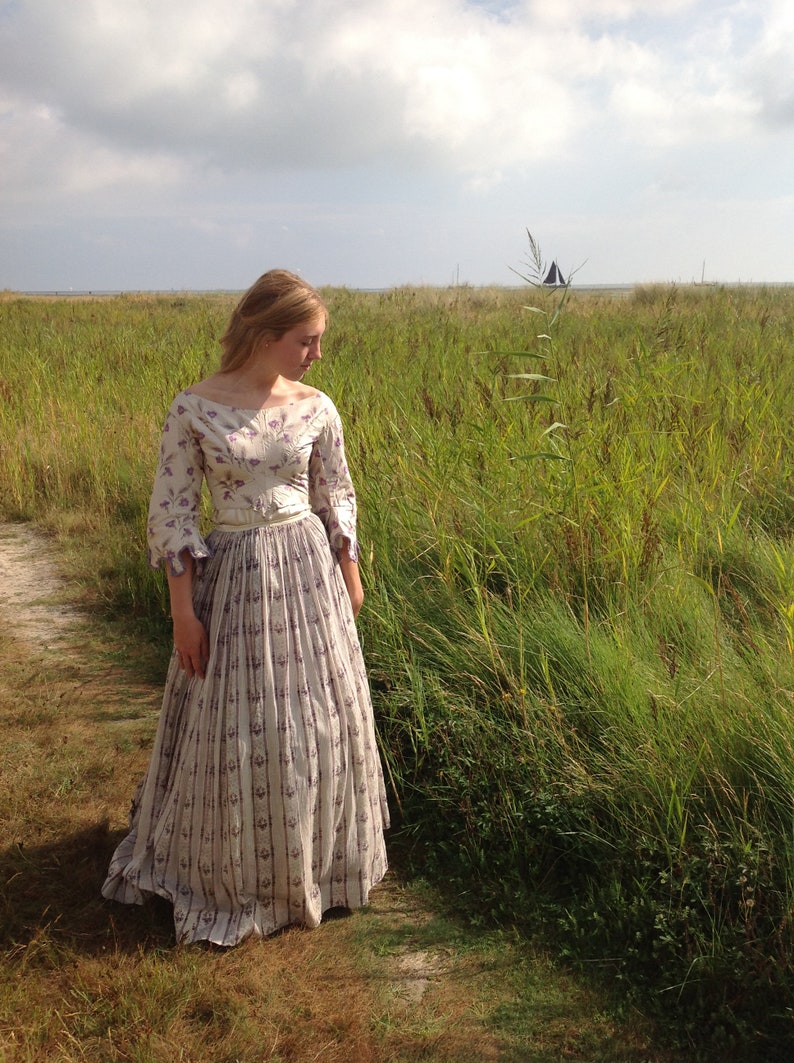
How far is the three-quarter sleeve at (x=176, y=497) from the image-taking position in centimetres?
213

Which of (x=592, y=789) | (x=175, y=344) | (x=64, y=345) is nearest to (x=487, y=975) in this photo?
(x=592, y=789)

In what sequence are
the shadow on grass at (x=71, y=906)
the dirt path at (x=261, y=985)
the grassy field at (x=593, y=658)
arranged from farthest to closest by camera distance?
the shadow on grass at (x=71, y=906) < the grassy field at (x=593, y=658) < the dirt path at (x=261, y=985)

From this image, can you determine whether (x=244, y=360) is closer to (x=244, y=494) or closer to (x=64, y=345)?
(x=244, y=494)

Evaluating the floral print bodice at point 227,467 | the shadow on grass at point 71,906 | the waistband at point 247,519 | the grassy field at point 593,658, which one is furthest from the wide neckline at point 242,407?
the shadow on grass at point 71,906

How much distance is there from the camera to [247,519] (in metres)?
2.21

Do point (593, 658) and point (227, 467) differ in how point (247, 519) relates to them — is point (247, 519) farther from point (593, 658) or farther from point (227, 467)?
point (593, 658)

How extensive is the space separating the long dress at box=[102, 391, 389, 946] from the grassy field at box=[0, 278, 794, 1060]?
0.47 meters

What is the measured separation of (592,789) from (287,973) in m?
0.90

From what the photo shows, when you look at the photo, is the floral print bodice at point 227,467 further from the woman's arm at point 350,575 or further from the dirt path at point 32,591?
the dirt path at point 32,591

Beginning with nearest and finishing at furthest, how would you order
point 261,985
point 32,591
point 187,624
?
point 261,985 < point 187,624 < point 32,591

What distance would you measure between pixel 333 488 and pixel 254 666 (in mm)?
543

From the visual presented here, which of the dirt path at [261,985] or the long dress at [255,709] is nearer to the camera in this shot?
the dirt path at [261,985]

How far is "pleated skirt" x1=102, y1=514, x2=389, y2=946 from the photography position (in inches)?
84.1

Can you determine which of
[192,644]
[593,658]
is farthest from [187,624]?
[593,658]
